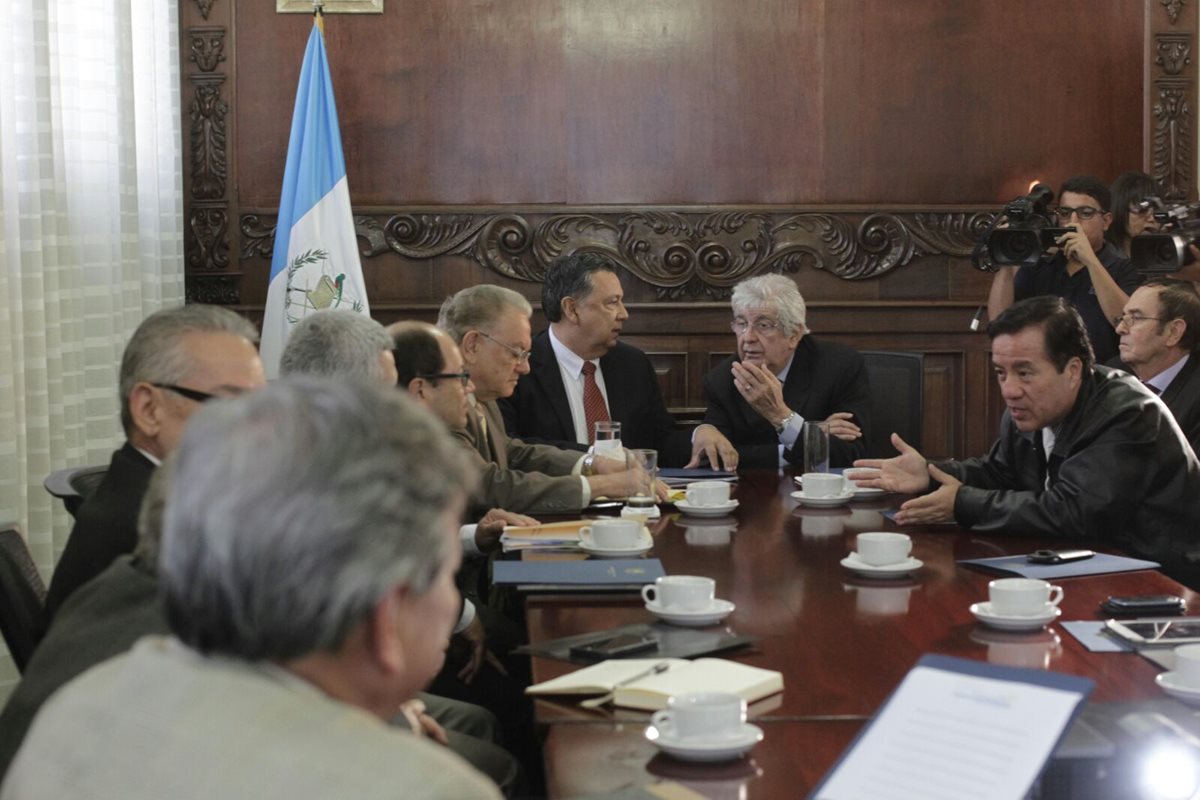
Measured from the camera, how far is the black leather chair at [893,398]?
482 cm

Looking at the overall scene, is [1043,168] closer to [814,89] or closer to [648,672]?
[814,89]

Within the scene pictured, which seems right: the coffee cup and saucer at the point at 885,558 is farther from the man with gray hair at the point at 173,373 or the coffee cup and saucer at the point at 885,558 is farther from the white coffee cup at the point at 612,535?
the man with gray hair at the point at 173,373

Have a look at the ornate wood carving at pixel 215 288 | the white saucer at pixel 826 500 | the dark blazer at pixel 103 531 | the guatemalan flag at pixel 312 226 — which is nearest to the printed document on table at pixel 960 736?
the dark blazer at pixel 103 531

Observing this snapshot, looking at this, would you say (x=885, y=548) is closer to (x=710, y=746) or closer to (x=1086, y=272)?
(x=710, y=746)

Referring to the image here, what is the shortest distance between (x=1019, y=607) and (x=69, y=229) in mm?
3239

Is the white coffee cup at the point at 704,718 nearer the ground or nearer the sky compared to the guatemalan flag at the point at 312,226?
nearer the ground

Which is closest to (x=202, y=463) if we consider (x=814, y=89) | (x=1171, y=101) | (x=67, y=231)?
(x=67, y=231)

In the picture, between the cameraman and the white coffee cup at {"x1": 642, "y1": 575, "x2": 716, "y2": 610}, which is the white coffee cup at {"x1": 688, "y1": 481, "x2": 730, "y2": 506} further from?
the cameraman

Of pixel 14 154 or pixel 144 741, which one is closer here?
pixel 144 741

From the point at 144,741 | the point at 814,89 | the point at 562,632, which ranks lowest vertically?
the point at 562,632

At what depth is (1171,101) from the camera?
19.7 feet

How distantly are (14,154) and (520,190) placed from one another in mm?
2371

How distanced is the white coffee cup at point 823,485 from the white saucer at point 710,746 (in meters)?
1.95

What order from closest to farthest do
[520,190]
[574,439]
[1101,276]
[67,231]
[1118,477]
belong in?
[1118,477]
[67,231]
[574,439]
[1101,276]
[520,190]
